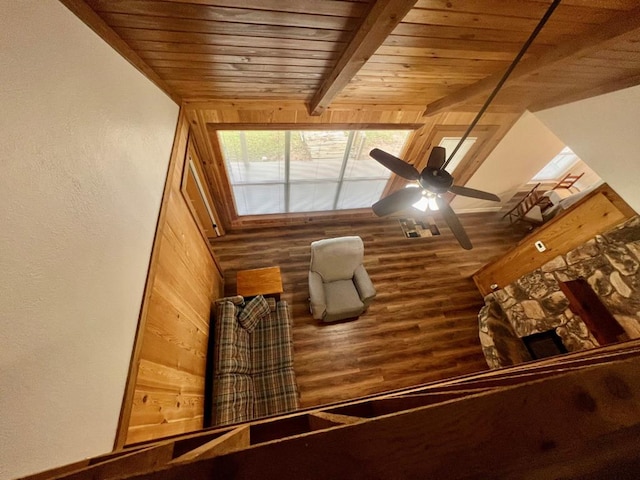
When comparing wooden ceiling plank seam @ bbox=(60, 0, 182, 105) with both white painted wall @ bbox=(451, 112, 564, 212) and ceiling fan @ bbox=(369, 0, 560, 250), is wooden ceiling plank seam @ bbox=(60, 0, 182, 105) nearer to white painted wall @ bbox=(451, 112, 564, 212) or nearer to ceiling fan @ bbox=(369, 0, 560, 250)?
ceiling fan @ bbox=(369, 0, 560, 250)

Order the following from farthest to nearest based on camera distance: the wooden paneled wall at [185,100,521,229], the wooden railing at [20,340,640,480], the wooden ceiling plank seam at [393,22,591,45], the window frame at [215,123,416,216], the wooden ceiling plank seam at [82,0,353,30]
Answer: the window frame at [215,123,416,216], the wooden paneled wall at [185,100,521,229], the wooden ceiling plank seam at [393,22,591,45], the wooden ceiling plank seam at [82,0,353,30], the wooden railing at [20,340,640,480]

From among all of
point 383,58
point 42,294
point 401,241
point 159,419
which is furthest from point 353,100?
point 159,419

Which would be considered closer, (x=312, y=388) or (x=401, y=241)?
(x=312, y=388)

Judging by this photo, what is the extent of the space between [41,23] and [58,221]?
2.32 feet

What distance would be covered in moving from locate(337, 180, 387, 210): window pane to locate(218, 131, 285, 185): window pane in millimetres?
996

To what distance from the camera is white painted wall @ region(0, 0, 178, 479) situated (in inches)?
27.3

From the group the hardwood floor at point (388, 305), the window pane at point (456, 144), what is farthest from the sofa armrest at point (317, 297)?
the window pane at point (456, 144)

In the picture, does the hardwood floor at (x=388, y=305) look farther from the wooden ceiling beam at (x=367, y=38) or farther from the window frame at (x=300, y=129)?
the wooden ceiling beam at (x=367, y=38)

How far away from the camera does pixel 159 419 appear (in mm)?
1432

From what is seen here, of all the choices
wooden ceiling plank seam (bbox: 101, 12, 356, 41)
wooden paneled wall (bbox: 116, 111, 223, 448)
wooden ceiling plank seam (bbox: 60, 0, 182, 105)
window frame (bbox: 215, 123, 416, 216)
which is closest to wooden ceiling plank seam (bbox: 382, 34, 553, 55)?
wooden ceiling plank seam (bbox: 101, 12, 356, 41)

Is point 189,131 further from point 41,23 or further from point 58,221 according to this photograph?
point 58,221

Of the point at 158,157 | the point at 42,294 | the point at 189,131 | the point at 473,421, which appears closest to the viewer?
the point at 473,421

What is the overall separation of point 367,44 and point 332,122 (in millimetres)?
1420

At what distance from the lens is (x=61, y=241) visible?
33.5 inches
